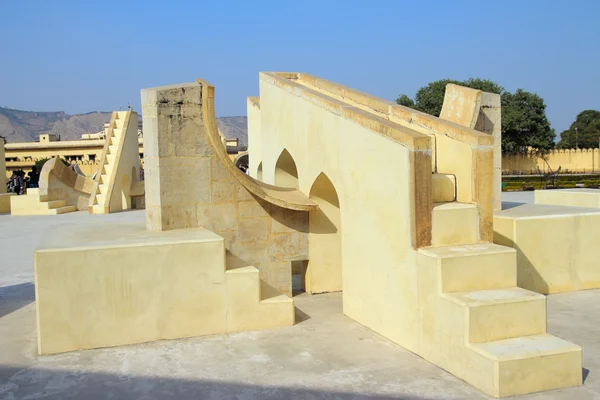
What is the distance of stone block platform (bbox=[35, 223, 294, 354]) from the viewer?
19.6ft

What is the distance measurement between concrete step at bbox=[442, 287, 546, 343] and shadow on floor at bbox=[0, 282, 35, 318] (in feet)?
18.7

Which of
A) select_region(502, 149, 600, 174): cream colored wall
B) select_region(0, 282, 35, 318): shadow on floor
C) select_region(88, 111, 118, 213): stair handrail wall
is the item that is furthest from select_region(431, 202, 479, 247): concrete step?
select_region(502, 149, 600, 174): cream colored wall

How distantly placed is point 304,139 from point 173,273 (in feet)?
10.1

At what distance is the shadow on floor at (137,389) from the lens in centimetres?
490

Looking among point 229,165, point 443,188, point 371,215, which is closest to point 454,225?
point 443,188

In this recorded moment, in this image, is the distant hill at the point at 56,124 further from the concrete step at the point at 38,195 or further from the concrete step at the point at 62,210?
the concrete step at the point at 38,195

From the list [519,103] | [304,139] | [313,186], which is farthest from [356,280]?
[519,103]

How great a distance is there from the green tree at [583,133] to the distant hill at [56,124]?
86225 millimetres

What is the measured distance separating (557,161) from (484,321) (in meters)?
40.5

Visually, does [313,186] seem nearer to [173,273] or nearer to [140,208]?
[173,273]

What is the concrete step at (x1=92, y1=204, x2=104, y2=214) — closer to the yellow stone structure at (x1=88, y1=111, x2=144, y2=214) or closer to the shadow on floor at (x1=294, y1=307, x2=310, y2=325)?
the yellow stone structure at (x1=88, y1=111, x2=144, y2=214)

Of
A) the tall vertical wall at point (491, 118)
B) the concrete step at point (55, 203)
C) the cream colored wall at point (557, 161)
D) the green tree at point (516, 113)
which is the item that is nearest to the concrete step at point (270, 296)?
the tall vertical wall at point (491, 118)

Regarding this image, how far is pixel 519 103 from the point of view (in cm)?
3997

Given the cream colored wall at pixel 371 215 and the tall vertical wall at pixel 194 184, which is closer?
the cream colored wall at pixel 371 215
